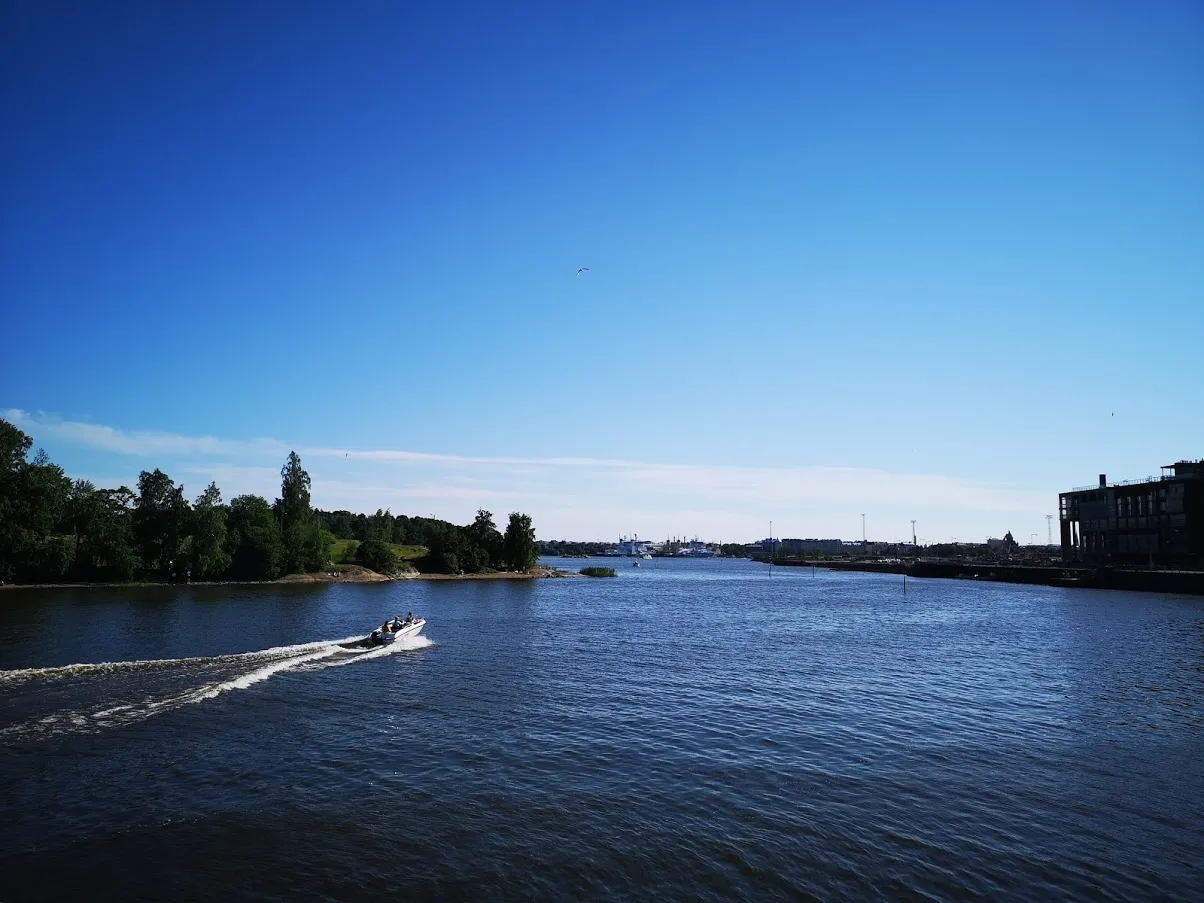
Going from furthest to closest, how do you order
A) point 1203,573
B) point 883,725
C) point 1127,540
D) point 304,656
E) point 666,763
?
point 1127,540 < point 1203,573 < point 304,656 < point 883,725 < point 666,763

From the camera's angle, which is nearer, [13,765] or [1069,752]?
[13,765]

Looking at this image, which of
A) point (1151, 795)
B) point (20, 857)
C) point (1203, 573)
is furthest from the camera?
point (1203, 573)

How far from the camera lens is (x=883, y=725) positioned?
29719mm

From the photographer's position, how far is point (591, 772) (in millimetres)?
23250

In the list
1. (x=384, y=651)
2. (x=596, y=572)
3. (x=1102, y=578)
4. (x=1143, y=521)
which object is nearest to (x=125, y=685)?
(x=384, y=651)

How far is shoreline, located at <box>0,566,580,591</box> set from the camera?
102000mm

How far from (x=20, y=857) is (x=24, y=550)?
106043mm

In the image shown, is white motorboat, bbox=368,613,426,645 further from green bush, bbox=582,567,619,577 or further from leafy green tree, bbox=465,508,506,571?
green bush, bbox=582,567,619,577

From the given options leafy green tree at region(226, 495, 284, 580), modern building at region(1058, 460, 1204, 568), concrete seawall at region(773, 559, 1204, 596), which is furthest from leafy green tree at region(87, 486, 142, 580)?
modern building at region(1058, 460, 1204, 568)

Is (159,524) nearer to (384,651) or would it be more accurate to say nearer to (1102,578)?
(384,651)

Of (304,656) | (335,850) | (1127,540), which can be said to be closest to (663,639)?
(304,656)

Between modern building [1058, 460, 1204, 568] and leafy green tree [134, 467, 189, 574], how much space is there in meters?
175

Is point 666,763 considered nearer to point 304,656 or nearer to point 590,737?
point 590,737

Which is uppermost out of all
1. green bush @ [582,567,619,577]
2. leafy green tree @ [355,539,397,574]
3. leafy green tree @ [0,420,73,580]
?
leafy green tree @ [0,420,73,580]
